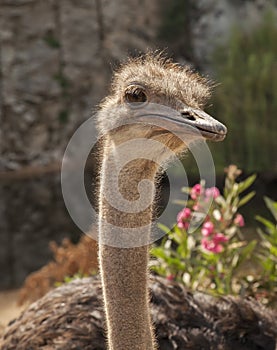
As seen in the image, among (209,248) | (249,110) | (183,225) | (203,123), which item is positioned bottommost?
(203,123)

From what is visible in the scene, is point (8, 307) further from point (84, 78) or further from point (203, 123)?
point (203, 123)

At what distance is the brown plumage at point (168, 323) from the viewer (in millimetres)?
2471

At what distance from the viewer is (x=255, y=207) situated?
6.39 metres

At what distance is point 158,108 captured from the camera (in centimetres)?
168

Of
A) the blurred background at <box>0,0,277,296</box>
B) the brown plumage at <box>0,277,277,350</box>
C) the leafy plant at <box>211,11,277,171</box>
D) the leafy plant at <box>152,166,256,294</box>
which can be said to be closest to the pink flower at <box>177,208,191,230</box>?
the leafy plant at <box>152,166,256,294</box>

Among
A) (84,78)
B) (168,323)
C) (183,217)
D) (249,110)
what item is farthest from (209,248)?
(84,78)

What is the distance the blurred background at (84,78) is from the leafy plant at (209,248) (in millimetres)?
3086

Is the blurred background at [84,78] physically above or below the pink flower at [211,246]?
above

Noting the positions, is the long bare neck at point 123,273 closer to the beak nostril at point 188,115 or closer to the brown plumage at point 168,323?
the beak nostril at point 188,115

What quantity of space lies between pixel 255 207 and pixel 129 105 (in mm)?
4740

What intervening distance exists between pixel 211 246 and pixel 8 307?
2.32 m

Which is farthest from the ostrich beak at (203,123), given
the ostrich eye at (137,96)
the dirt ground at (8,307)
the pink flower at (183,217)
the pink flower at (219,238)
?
the dirt ground at (8,307)

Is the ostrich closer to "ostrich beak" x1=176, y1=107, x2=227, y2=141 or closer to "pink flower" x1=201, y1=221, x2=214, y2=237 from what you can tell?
"ostrich beak" x1=176, y1=107, x2=227, y2=141

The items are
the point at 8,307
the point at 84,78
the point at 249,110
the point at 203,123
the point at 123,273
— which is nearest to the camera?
the point at 203,123
